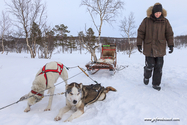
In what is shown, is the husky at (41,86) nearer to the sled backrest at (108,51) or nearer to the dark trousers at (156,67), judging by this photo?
the dark trousers at (156,67)

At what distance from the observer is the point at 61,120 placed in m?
1.91

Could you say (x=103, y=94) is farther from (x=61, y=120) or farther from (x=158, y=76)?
(x=158, y=76)

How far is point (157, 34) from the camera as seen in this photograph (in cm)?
278

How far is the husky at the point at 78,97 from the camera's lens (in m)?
1.95

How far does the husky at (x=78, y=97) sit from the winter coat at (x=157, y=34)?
70.3 inches

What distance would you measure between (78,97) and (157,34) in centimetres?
258

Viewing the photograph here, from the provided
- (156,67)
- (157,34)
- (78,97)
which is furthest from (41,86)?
(157,34)

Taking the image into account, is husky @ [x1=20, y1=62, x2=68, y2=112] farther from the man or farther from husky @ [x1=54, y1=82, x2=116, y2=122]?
the man

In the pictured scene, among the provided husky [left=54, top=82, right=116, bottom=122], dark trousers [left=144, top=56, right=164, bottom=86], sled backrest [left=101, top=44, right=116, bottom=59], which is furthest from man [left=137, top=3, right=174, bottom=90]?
sled backrest [left=101, top=44, right=116, bottom=59]

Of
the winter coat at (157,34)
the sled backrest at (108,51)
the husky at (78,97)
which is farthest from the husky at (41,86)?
the sled backrest at (108,51)

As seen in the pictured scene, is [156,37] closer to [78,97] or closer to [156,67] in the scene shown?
[156,67]

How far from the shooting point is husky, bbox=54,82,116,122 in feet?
6.41

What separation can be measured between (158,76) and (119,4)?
9095mm

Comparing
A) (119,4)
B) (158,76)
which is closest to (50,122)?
(158,76)
